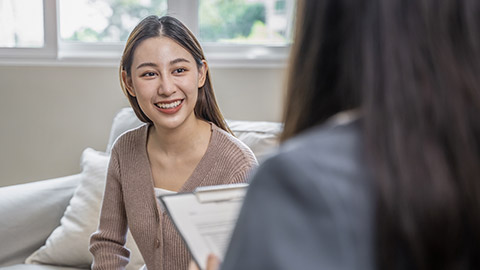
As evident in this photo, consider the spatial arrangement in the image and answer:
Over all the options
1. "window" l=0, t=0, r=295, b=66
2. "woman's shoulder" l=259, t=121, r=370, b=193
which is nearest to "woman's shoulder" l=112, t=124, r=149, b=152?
"window" l=0, t=0, r=295, b=66

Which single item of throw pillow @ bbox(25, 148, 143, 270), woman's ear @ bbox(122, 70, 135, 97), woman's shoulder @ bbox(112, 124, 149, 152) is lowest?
throw pillow @ bbox(25, 148, 143, 270)

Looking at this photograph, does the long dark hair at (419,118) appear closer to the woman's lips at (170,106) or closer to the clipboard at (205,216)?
Answer: the clipboard at (205,216)

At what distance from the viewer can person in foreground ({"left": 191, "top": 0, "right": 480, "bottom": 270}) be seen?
461mm

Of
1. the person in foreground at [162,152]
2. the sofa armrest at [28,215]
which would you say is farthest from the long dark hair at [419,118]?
the sofa armrest at [28,215]

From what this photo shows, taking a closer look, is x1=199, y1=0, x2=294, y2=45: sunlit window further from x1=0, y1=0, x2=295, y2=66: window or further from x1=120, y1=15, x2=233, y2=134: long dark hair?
→ x1=120, y1=15, x2=233, y2=134: long dark hair

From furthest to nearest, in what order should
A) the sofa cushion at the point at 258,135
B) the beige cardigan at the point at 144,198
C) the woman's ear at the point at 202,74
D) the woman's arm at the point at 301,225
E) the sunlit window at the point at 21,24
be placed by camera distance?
the sunlit window at the point at 21,24, the sofa cushion at the point at 258,135, the woman's ear at the point at 202,74, the beige cardigan at the point at 144,198, the woman's arm at the point at 301,225

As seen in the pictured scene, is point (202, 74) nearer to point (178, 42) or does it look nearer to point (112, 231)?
point (178, 42)

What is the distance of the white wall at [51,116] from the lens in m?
2.67

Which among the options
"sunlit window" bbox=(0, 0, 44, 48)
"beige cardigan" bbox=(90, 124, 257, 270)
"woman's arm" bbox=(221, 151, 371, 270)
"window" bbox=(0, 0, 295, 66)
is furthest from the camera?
"sunlit window" bbox=(0, 0, 44, 48)

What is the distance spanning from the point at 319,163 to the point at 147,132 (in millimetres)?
1259

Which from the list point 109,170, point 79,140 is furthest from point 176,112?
point 79,140

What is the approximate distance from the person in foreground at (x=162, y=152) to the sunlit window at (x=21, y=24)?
1.31 m

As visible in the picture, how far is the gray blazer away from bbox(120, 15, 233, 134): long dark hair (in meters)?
1.13

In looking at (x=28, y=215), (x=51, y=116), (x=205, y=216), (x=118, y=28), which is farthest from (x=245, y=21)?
(x=205, y=216)
